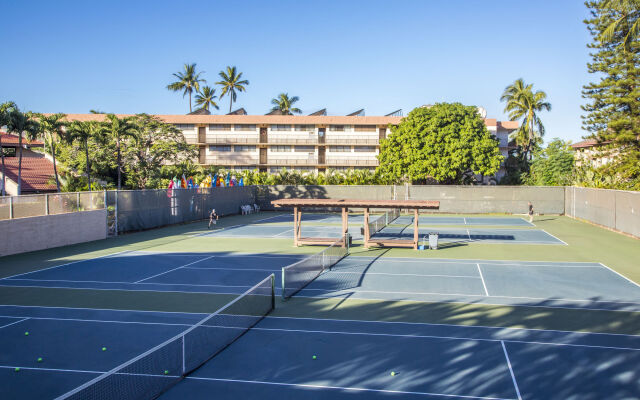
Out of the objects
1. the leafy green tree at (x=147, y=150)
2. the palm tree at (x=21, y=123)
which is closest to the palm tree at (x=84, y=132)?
the palm tree at (x=21, y=123)

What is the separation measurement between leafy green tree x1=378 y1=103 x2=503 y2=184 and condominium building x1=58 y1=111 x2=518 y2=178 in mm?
13053

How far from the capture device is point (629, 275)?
20359mm

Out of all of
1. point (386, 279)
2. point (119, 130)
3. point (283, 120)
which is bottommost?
point (386, 279)

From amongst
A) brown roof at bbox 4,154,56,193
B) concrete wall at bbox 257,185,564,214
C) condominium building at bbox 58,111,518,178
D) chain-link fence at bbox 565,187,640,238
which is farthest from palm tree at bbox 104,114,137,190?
chain-link fence at bbox 565,187,640,238

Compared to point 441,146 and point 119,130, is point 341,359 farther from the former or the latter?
point 441,146

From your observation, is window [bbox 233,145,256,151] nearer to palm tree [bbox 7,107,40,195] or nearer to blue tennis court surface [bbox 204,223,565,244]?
palm tree [bbox 7,107,40,195]

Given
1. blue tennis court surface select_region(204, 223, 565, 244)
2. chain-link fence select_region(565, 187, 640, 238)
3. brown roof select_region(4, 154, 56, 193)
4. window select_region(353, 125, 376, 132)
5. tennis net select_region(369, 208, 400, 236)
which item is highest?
window select_region(353, 125, 376, 132)

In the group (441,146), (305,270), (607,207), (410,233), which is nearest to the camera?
(305,270)

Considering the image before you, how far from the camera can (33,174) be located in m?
53.0

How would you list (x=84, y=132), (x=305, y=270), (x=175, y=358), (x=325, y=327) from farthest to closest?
1. (x=84, y=132)
2. (x=305, y=270)
3. (x=325, y=327)
4. (x=175, y=358)

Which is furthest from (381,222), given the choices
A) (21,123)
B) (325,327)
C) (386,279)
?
(21,123)

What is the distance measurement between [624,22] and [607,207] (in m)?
20.6

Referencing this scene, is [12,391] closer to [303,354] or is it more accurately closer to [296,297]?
[303,354]

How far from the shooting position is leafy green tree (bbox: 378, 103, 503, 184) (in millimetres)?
53156
